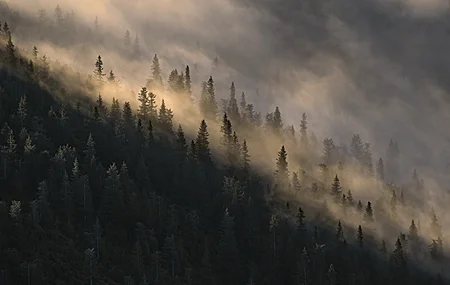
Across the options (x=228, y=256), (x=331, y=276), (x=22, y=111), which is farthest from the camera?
(x=331, y=276)

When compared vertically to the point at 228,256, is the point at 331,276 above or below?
below

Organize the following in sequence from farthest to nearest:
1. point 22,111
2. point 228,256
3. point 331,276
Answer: point 331,276, point 22,111, point 228,256

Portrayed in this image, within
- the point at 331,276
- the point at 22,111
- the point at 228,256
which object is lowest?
the point at 331,276

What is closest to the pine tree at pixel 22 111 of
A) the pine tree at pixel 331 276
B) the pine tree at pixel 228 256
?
the pine tree at pixel 228 256

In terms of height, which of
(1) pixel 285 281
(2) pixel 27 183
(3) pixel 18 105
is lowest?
(1) pixel 285 281

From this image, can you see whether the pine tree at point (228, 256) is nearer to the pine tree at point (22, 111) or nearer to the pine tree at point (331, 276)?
the pine tree at point (331, 276)

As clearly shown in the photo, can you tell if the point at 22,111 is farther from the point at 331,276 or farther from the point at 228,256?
the point at 331,276

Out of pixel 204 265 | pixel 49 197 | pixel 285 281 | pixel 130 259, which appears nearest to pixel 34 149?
pixel 49 197

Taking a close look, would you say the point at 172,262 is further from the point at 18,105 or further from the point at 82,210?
the point at 18,105

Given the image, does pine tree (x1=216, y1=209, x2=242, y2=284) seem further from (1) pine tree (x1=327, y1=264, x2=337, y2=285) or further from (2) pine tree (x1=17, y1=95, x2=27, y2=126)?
(2) pine tree (x1=17, y1=95, x2=27, y2=126)

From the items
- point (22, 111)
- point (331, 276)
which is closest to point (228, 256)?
point (331, 276)

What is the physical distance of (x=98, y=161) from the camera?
188m

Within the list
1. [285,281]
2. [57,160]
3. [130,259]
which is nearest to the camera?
[130,259]

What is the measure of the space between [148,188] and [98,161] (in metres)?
17.2
